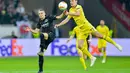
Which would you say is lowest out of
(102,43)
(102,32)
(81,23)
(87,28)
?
(102,43)

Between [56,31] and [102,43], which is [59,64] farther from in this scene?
[56,31]

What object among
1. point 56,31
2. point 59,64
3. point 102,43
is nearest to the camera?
point 59,64

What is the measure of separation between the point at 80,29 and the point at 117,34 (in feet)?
51.2

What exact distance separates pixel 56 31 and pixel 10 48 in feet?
14.3

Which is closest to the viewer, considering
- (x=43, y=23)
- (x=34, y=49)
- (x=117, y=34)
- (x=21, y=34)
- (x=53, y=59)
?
(x=43, y=23)

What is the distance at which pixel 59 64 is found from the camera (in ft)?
80.1

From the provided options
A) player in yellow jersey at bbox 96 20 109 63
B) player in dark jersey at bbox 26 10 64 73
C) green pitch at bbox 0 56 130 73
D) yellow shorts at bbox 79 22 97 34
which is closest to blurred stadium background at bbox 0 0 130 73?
green pitch at bbox 0 56 130 73

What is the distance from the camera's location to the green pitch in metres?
21.3

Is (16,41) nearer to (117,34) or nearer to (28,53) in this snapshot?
(28,53)

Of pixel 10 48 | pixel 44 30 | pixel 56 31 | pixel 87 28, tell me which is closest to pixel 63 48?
pixel 10 48

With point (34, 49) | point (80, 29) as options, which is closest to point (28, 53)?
point (34, 49)

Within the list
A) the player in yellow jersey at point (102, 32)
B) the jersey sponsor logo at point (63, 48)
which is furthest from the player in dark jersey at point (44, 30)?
the jersey sponsor logo at point (63, 48)

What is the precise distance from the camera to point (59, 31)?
3312 centimetres

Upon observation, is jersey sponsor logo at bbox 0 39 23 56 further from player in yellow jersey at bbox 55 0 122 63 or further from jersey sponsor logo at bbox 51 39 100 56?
player in yellow jersey at bbox 55 0 122 63
